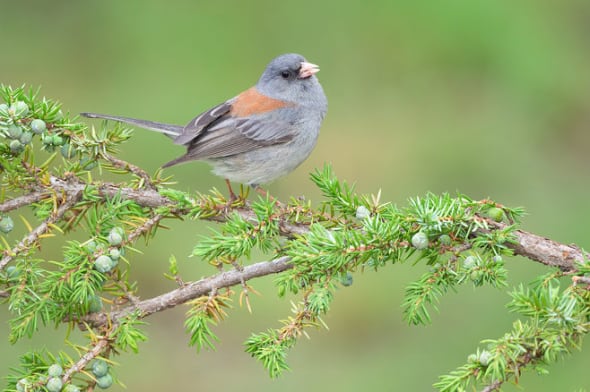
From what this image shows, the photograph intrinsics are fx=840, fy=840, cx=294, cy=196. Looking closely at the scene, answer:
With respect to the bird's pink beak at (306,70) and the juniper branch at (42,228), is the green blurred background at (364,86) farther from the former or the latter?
the juniper branch at (42,228)

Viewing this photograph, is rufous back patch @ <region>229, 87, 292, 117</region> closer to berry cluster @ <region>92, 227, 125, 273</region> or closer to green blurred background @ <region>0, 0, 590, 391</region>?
green blurred background @ <region>0, 0, 590, 391</region>

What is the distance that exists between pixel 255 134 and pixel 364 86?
1.67 m

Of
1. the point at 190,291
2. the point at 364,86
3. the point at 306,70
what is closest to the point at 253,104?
the point at 306,70

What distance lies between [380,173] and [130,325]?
2887 millimetres

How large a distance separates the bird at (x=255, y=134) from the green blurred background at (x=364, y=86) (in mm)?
918

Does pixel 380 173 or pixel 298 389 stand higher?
pixel 380 173

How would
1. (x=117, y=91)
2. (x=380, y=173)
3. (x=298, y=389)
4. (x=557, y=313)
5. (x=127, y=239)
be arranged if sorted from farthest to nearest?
(x=117, y=91) < (x=380, y=173) < (x=298, y=389) < (x=127, y=239) < (x=557, y=313)

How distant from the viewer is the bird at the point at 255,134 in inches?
139

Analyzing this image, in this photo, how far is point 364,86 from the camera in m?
5.12

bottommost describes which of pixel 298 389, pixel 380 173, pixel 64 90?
pixel 298 389

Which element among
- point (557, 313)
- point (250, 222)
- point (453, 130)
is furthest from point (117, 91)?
point (557, 313)

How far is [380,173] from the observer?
4.77 meters

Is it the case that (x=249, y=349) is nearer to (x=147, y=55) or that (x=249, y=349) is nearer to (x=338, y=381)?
(x=338, y=381)

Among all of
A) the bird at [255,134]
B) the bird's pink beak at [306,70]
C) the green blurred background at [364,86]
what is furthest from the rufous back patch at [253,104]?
the green blurred background at [364,86]
